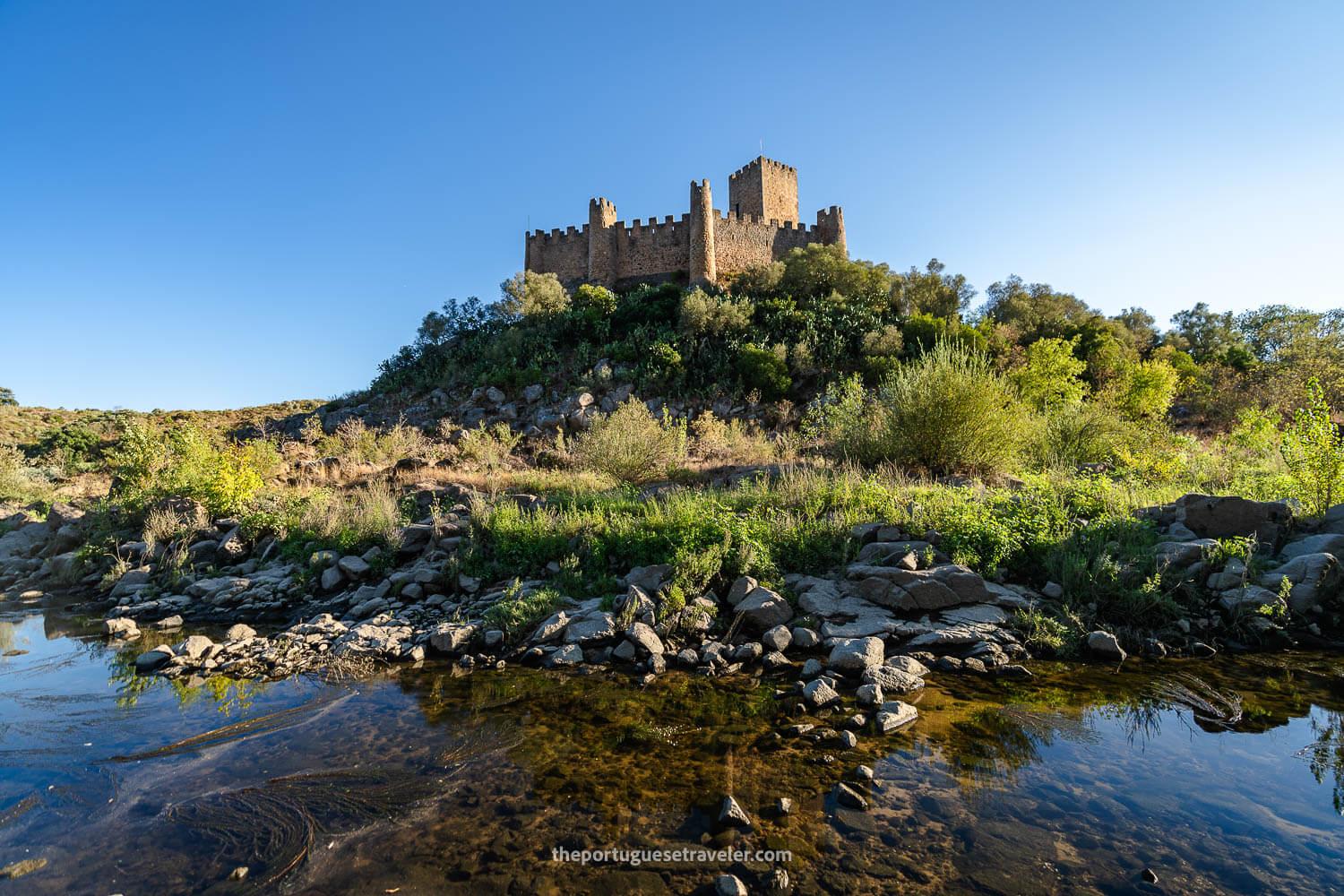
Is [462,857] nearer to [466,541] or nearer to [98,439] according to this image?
[466,541]

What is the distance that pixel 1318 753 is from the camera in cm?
371

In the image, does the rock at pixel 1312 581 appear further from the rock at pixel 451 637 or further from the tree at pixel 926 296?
the tree at pixel 926 296

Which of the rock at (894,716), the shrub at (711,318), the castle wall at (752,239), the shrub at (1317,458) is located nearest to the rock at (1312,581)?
the shrub at (1317,458)

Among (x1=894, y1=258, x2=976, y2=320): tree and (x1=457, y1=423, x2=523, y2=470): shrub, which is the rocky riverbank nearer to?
(x1=457, y1=423, x2=523, y2=470): shrub

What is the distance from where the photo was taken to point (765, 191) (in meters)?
39.0

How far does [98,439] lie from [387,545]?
30320 millimetres

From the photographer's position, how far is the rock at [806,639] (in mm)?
5621

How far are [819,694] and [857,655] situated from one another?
763 mm

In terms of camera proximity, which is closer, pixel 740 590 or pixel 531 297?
pixel 740 590

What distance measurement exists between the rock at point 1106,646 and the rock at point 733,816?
4.05 metres

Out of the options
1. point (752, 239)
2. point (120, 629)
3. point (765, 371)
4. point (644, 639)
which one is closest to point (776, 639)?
point (644, 639)

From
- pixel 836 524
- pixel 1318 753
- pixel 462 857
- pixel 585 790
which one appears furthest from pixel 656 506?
pixel 1318 753

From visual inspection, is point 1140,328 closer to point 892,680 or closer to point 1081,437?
point 1081,437

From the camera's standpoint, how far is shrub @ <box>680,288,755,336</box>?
94.7 ft
